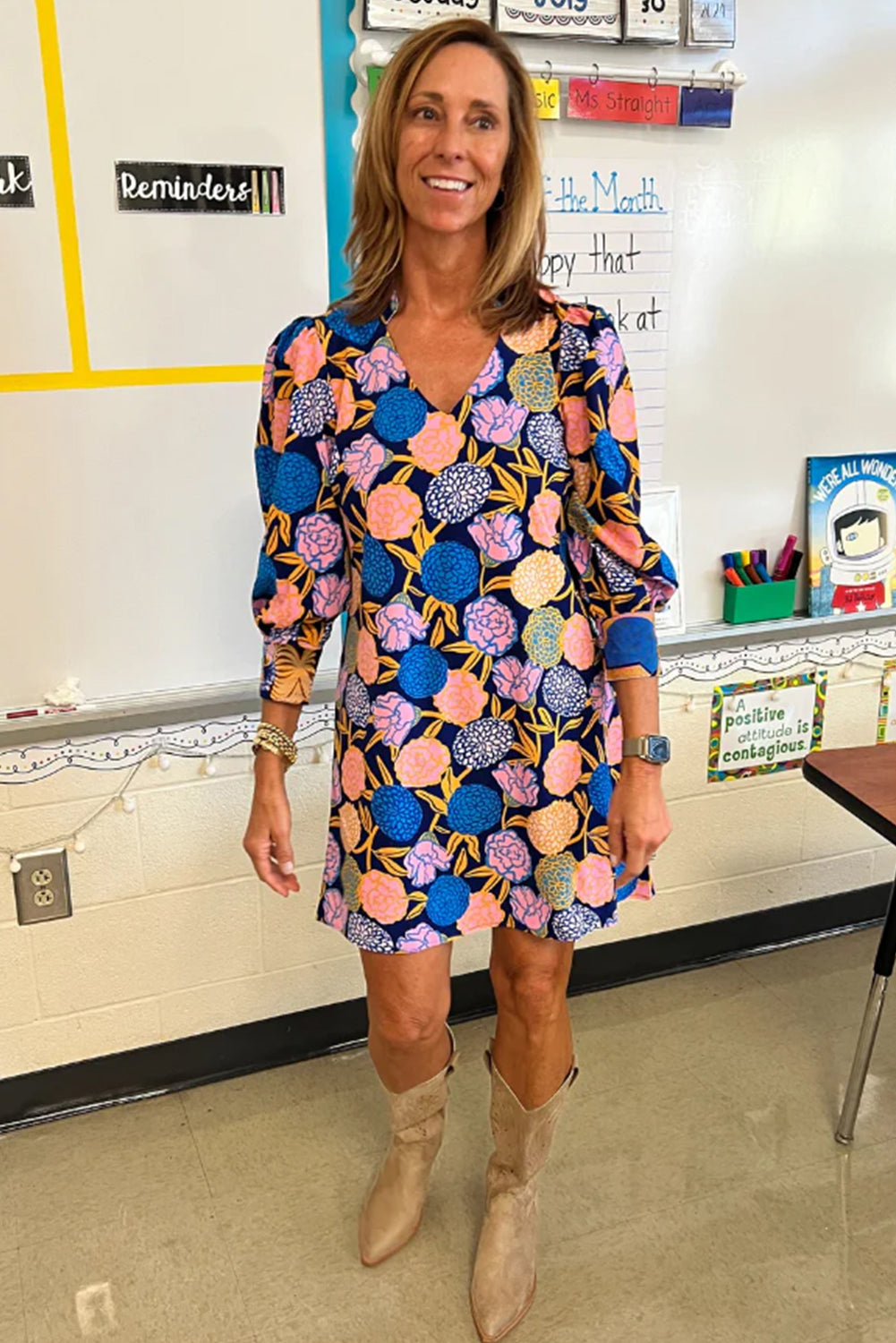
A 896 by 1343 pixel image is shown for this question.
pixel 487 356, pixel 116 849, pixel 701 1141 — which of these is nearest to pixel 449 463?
pixel 487 356

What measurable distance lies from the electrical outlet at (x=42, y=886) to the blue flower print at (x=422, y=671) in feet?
2.55

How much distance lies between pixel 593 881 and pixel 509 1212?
0.52 meters

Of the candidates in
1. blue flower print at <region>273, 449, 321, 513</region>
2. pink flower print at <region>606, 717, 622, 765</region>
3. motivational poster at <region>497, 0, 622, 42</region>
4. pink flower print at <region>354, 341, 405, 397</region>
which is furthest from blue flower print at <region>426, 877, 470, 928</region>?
motivational poster at <region>497, 0, 622, 42</region>

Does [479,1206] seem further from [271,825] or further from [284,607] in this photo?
[284,607]

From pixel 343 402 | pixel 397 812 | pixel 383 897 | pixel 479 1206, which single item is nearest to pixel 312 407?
pixel 343 402

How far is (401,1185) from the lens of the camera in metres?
1.62

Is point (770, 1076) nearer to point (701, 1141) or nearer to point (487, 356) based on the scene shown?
point (701, 1141)

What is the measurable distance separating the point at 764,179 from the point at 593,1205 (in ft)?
5.50

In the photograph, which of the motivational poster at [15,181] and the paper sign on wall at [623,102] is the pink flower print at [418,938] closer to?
the motivational poster at [15,181]

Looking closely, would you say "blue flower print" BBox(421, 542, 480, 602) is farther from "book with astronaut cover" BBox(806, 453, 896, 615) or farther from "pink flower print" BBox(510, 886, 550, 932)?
"book with astronaut cover" BBox(806, 453, 896, 615)

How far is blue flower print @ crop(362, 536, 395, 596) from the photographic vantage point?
4.31ft

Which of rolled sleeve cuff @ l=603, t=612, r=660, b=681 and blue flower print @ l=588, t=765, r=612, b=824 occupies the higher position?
rolled sleeve cuff @ l=603, t=612, r=660, b=681

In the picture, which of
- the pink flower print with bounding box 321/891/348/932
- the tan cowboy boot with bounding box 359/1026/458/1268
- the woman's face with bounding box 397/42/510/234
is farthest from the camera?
the tan cowboy boot with bounding box 359/1026/458/1268

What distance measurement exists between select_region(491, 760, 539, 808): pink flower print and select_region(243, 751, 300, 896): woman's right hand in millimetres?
266
